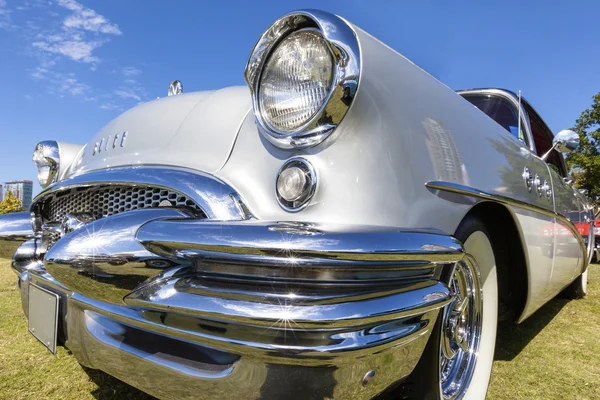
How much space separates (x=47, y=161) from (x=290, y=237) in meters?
1.76

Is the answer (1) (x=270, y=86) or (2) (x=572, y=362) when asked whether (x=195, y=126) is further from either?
(2) (x=572, y=362)

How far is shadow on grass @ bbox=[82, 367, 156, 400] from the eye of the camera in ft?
5.49

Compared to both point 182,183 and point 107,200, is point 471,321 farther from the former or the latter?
point 107,200

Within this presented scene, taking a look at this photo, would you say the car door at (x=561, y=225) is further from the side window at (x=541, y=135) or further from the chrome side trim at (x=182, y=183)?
the chrome side trim at (x=182, y=183)

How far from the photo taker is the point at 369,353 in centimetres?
89

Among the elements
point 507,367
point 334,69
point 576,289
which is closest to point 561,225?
point 507,367

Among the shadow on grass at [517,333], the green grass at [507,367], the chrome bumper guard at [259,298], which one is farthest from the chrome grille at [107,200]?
the shadow on grass at [517,333]

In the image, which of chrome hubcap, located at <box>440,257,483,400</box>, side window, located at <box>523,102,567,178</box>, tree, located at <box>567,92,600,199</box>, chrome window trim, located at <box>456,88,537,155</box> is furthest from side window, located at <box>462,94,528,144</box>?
tree, located at <box>567,92,600,199</box>

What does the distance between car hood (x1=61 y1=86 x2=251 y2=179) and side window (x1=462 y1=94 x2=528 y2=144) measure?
6.00ft

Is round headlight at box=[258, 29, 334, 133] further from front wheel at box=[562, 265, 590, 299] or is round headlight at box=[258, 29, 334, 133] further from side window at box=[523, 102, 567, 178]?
front wheel at box=[562, 265, 590, 299]

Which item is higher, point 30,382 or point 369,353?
point 369,353

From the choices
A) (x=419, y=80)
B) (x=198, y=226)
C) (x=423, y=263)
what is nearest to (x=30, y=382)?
(x=198, y=226)

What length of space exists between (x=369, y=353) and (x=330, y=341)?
10 cm

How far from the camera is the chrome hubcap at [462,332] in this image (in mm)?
1565
